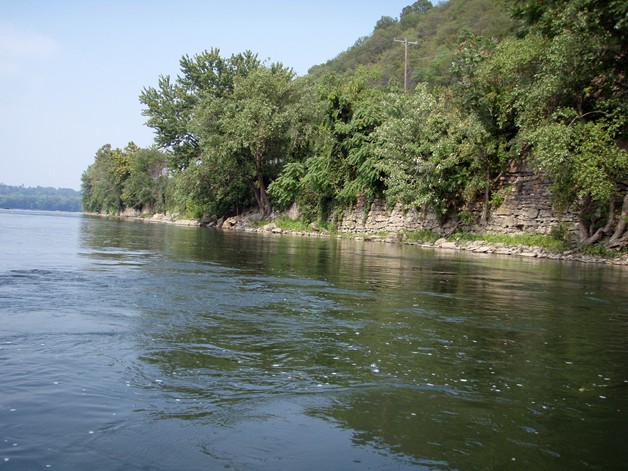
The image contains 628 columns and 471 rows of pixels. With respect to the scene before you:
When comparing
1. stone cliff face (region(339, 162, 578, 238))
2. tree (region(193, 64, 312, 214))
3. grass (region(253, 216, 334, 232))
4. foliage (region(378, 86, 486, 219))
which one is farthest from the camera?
tree (region(193, 64, 312, 214))

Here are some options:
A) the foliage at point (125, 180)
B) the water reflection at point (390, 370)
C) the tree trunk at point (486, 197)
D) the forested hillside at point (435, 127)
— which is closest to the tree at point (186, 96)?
the forested hillside at point (435, 127)

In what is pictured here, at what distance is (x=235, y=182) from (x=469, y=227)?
25.2m

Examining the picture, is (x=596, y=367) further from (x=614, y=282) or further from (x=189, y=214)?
(x=189, y=214)

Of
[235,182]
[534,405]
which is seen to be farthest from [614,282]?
[235,182]

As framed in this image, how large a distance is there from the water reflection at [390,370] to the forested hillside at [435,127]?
10.3 metres

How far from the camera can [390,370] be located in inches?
224

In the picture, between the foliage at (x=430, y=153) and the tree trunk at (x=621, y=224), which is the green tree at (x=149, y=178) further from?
the tree trunk at (x=621, y=224)

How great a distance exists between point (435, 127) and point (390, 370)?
2703cm

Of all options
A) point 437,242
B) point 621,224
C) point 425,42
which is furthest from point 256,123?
point 425,42

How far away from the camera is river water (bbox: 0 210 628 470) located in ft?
12.4

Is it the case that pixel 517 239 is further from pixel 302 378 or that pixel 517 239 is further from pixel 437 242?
pixel 302 378

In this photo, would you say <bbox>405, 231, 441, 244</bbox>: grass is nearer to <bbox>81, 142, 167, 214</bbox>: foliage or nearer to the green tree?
<bbox>81, 142, 167, 214</bbox>: foliage

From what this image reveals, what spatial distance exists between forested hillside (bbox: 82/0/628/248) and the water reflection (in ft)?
33.7

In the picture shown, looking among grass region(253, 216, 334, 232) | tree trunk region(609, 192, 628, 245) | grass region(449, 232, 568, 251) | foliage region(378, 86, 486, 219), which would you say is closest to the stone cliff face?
grass region(449, 232, 568, 251)
